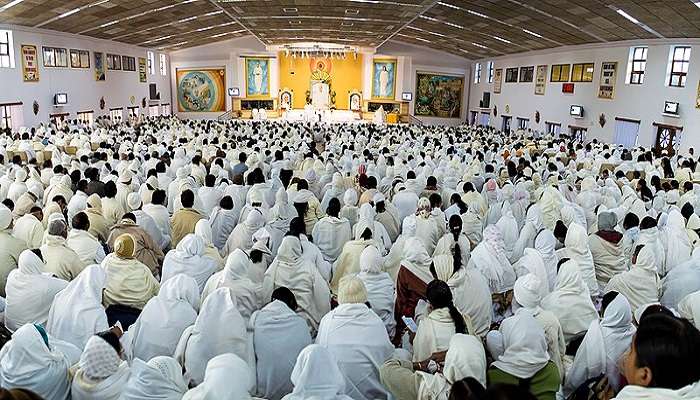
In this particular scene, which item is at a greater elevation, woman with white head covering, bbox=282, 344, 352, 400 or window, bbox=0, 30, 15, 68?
window, bbox=0, 30, 15, 68

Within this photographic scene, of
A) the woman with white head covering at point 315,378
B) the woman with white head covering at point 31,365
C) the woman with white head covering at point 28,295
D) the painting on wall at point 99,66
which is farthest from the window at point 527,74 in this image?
the woman with white head covering at point 31,365

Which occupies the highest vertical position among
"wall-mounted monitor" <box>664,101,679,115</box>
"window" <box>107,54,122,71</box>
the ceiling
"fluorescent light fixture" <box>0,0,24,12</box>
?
the ceiling

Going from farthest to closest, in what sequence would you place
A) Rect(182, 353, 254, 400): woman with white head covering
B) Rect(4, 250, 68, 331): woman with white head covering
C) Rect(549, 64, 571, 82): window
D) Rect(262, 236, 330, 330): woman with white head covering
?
1. Rect(549, 64, 571, 82): window
2. Rect(262, 236, 330, 330): woman with white head covering
3. Rect(4, 250, 68, 331): woman with white head covering
4. Rect(182, 353, 254, 400): woman with white head covering

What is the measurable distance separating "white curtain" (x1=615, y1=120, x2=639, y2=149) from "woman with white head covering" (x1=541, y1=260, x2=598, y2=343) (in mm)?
17496

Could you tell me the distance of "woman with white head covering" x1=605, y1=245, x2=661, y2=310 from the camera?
4988 mm

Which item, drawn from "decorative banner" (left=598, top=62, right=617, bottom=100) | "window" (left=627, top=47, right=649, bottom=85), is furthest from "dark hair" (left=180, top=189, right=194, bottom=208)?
"decorative banner" (left=598, top=62, right=617, bottom=100)

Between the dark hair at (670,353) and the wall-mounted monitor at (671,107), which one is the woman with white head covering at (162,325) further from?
the wall-mounted monitor at (671,107)

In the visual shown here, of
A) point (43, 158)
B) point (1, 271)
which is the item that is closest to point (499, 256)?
point (1, 271)

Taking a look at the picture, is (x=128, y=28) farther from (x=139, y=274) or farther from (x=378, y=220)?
(x=139, y=274)

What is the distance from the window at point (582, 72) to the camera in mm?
22281

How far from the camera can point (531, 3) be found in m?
16.8

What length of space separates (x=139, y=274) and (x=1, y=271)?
1.77 m

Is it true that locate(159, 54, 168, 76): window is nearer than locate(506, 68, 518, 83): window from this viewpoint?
No

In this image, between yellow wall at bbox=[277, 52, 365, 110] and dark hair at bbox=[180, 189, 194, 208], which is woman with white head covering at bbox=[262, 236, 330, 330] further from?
yellow wall at bbox=[277, 52, 365, 110]
